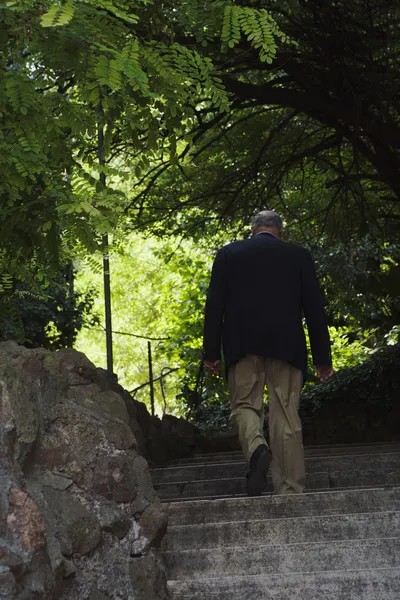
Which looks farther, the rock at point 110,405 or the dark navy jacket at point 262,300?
the dark navy jacket at point 262,300

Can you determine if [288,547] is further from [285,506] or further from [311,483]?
[311,483]

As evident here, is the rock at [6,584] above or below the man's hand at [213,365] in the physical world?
below

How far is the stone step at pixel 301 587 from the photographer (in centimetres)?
475

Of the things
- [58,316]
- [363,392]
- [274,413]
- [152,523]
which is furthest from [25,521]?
[58,316]

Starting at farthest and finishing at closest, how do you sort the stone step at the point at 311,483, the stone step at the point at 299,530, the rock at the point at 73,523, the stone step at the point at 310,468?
the stone step at the point at 310,468
the stone step at the point at 311,483
the stone step at the point at 299,530
the rock at the point at 73,523

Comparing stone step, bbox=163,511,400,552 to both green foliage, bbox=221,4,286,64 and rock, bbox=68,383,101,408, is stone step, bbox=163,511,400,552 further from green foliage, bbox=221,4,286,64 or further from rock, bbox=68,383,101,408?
green foliage, bbox=221,4,286,64

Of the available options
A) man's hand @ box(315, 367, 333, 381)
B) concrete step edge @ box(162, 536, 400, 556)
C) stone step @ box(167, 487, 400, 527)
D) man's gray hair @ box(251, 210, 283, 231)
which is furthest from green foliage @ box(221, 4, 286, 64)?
concrete step edge @ box(162, 536, 400, 556)

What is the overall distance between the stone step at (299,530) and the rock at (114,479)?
0.69m

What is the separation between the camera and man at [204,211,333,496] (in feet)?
22.3

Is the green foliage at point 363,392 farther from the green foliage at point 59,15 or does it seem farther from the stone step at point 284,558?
the green foliage at point 59,15

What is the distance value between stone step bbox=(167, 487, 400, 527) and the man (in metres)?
1.01

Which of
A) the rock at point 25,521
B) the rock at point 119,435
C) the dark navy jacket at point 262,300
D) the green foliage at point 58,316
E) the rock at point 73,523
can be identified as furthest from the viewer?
the green foliage at point 58,316

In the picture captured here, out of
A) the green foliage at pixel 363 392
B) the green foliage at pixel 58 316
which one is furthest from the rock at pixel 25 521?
the green foliage at pixel 58 316

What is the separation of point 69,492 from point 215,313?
2726 millimetres
